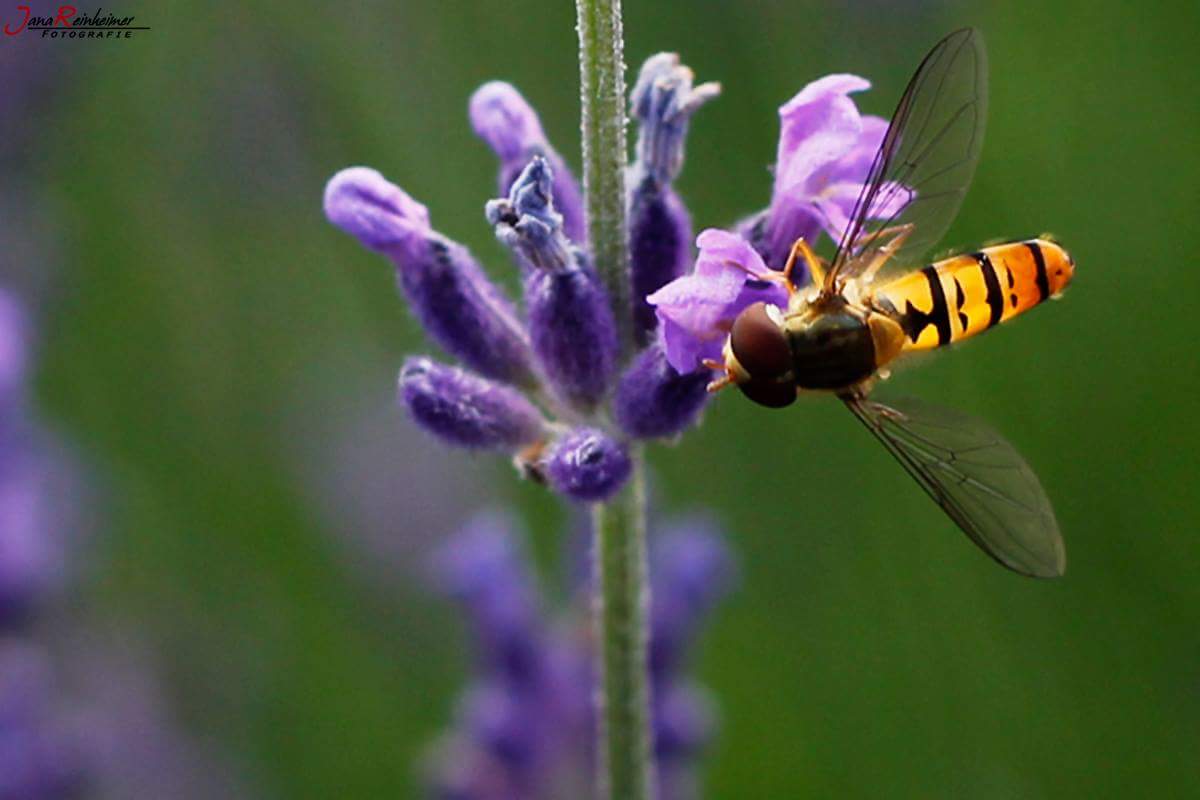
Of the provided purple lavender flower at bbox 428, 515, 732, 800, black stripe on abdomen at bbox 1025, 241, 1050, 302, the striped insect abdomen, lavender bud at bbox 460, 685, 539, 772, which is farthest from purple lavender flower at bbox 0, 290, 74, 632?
black stripe on abdomen at bbox 1025, 241, 1050, 302

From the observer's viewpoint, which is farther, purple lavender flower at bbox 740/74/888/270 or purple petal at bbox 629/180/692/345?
purple petal at bbox 629/180/692/345

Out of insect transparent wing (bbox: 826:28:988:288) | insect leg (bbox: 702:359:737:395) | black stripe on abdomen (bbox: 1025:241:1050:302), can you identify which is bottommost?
insect leg (bbox: 702:359:737:395)

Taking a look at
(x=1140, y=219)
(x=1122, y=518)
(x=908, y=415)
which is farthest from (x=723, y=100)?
(x=908, y=415)

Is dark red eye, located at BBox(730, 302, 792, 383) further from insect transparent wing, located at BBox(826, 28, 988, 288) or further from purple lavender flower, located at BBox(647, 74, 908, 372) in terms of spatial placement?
insect transparent wing, located at BBox(826, 28, 988, 288)

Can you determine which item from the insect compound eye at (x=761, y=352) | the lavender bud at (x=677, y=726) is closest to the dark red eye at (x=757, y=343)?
the insect compound eye at (x=761, y=352)

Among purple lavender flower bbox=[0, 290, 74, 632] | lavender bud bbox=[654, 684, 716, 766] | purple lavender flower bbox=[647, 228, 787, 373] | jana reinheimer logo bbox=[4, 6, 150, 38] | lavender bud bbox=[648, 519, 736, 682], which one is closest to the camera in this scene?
purple lavender flower bbox=[647, 228, 787, 373]

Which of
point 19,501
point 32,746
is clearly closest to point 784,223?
point 32,746

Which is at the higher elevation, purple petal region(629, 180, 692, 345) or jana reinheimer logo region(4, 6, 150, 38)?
jana reinheimer logo region(4, 6, 150, 38)
